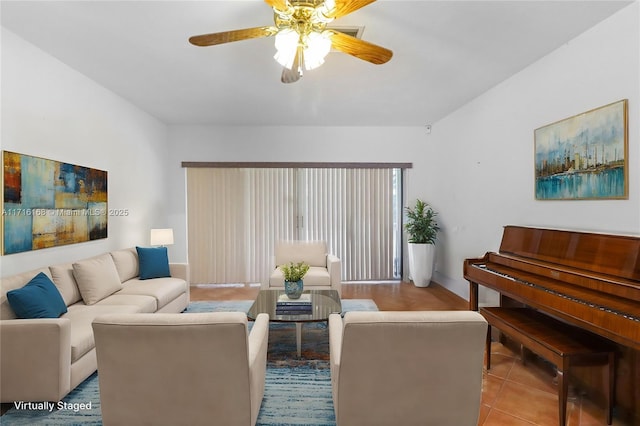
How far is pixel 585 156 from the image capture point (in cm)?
261

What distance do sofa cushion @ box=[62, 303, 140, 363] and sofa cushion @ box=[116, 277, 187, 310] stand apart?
44 cm

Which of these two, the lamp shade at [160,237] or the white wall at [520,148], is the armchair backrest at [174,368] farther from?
the lamp shade at [160,237]

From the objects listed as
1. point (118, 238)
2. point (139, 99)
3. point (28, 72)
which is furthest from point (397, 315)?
point (139, 99)

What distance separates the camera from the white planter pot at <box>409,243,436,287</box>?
17.0 feet

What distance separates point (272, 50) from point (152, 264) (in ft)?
9.25

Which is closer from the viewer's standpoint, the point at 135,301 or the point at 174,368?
the point at 174,368

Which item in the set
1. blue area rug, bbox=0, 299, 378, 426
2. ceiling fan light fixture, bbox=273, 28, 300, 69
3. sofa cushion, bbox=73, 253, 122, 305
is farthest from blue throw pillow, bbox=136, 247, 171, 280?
ceiling fan light fixture, bbox=273, 28, 300, 69

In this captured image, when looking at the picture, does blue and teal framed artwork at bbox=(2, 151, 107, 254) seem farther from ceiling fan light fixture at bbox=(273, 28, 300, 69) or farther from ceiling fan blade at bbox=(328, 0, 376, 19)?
ceiling fan blade at bbox=(328, 0, 376, 19)

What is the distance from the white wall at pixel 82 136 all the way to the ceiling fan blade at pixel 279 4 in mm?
2344

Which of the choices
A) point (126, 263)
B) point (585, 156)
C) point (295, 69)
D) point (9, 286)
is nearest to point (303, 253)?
point (126, 263)

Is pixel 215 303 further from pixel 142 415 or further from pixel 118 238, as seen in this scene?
pixel 142 415

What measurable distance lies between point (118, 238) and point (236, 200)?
1.95 metres

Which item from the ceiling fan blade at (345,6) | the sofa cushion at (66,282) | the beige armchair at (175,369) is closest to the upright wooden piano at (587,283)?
the beige armchair at (175,369)

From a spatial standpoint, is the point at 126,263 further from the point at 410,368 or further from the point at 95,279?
the point at 410,368
